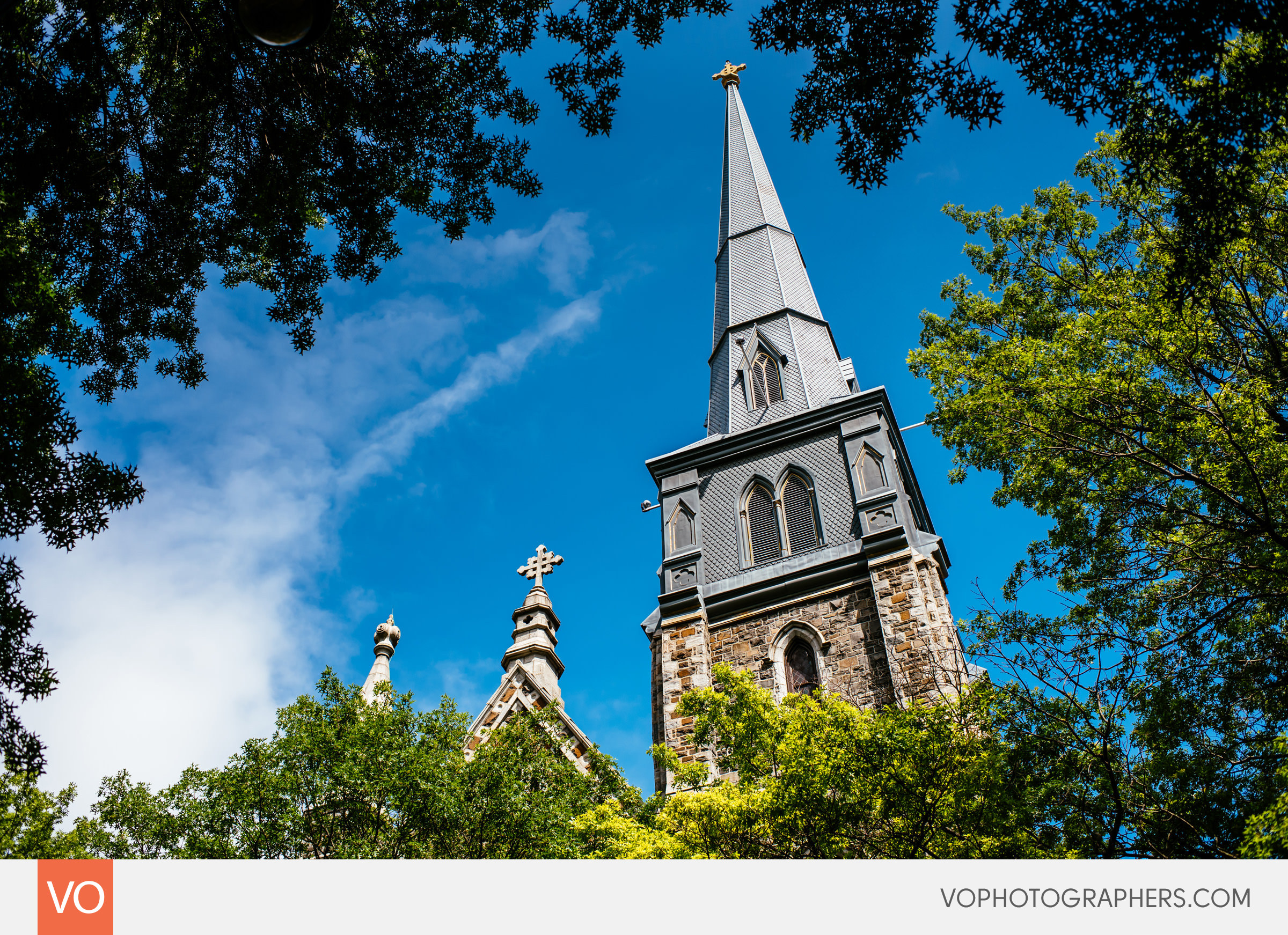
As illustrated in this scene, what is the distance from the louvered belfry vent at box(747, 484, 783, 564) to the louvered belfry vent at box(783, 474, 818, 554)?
9.8 inches

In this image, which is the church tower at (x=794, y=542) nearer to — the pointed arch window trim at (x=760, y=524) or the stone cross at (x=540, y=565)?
the pointed arch window trim at (x=760, y=524)

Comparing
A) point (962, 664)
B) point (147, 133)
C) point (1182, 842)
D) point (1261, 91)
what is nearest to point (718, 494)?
point (962, 664)

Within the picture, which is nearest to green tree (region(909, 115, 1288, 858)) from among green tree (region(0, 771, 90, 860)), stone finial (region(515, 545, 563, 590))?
green tree (region(0, 771, 90, 860))

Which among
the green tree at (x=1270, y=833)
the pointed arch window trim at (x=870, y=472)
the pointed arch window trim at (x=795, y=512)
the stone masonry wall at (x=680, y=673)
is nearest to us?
the green tree at (x=1270, y=833)

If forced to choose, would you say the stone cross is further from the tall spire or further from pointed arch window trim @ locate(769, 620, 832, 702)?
pointed arch window trim @ locate(769, 620, 832, 702)

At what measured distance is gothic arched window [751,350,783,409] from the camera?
23.1m

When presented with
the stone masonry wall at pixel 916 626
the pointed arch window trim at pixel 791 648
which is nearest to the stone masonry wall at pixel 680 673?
the pointed arch window trim at pixel 791 648

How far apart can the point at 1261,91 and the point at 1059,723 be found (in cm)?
560

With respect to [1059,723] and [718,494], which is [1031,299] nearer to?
[1059,723]

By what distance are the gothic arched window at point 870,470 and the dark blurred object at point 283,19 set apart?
16.0m

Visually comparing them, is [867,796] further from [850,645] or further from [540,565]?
[540,565]

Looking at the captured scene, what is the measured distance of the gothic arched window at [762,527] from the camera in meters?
19.8

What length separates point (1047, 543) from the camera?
9781 mm

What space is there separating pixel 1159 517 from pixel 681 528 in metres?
12.6
